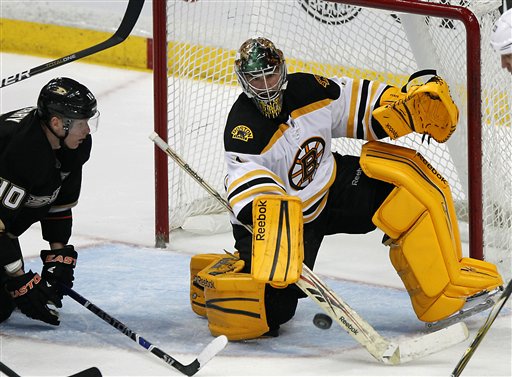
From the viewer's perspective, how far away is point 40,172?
3.54 meters

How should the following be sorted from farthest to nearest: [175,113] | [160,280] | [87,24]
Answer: [87,24] < [175,113] < [160,280]

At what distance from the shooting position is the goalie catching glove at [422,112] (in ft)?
11.7

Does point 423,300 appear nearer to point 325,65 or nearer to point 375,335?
point 375,335

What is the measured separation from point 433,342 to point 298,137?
0.69 metres

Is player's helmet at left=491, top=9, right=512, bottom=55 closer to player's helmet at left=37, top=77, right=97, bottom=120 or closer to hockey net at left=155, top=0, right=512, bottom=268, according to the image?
hockey net at left=155, top=0, right=512, bottom=268

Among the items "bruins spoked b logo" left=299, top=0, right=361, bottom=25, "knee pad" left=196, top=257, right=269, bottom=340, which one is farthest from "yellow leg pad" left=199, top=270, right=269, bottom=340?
"bruins spoked b logo" left=299, top=0, right=361, bottom=25

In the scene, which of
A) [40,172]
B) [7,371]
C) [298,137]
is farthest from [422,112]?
[7,371]

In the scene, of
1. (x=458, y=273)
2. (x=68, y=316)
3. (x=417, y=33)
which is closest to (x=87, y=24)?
(x=417, y=33)

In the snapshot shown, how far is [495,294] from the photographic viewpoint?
144 inches

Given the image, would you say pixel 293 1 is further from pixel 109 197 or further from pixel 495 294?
pixel 495 294

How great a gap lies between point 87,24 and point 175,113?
2.29 meters

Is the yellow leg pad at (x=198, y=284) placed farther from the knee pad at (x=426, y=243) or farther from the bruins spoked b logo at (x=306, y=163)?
the knee pad at (x=426, y=243)

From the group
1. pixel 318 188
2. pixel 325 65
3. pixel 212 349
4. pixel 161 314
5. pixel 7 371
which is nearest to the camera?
pixel 7 371

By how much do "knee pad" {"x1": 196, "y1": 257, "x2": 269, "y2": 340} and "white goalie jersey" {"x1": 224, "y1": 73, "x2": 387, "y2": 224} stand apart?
0.18m
